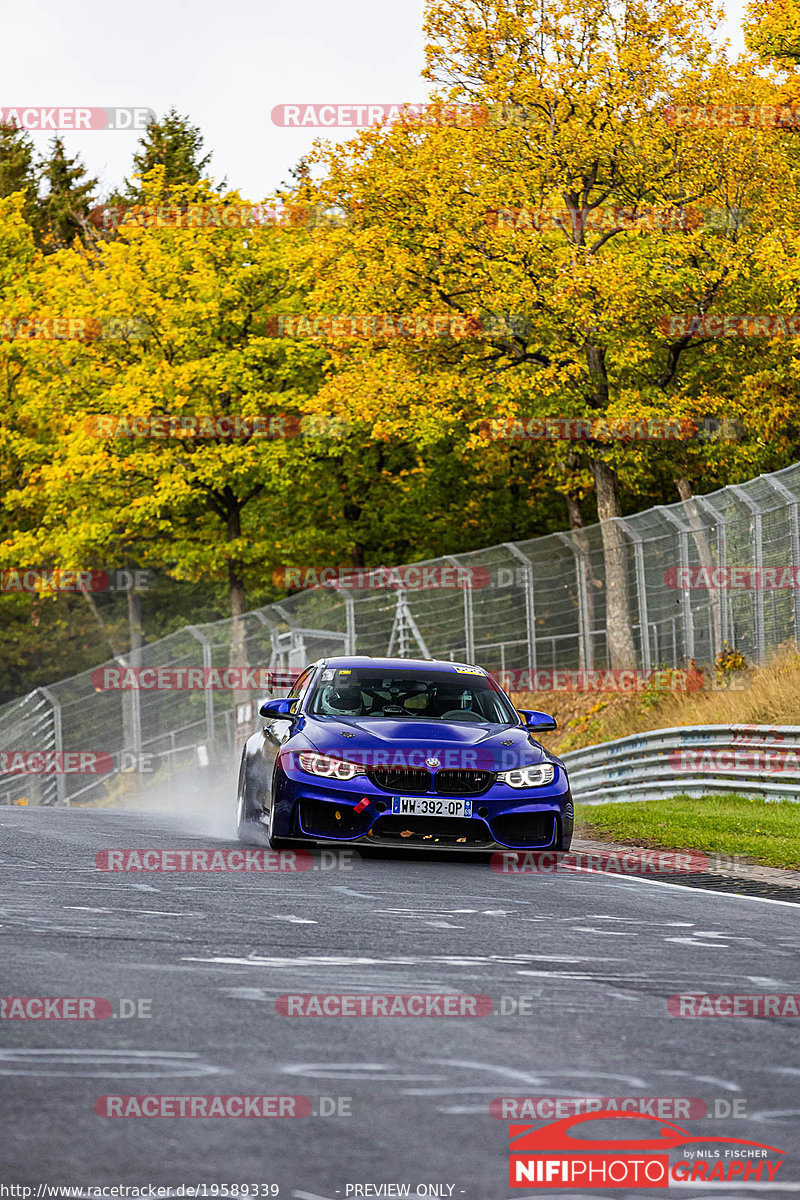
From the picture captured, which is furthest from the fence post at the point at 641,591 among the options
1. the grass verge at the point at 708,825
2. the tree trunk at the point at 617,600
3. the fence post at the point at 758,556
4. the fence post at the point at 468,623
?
the grass verge at the point at 708,825

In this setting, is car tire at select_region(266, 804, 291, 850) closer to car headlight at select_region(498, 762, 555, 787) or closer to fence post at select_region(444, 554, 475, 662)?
car headlight at select_region(498, 762, 555, 787)

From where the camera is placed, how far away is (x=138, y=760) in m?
36.5

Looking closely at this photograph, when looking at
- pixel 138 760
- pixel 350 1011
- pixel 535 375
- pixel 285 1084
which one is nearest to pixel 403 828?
pixel 350 1011

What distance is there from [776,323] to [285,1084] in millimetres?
26781

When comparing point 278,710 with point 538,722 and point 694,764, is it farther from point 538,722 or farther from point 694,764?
point 694,764

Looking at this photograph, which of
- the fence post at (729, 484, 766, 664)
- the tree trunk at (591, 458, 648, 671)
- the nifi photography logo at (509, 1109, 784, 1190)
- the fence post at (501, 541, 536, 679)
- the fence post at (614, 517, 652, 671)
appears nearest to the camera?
the nifi photography logo at (509, 1109, 784, 1190)

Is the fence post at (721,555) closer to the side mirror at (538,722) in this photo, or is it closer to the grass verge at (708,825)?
the grass verge at (708,825)

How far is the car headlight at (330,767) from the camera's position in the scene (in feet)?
39.5

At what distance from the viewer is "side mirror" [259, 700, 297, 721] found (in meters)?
13.2

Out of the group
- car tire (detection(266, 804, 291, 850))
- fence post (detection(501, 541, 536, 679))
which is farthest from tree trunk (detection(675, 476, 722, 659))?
car tire (detection(266, 804, 291, 850))

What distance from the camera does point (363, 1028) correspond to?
580 centimetres

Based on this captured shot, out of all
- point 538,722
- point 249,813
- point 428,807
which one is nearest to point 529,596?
point 538,722

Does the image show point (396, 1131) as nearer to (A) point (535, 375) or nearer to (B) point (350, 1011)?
(B) point (350, 1011)

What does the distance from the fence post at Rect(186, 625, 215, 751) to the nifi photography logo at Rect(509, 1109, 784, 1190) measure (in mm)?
28109
